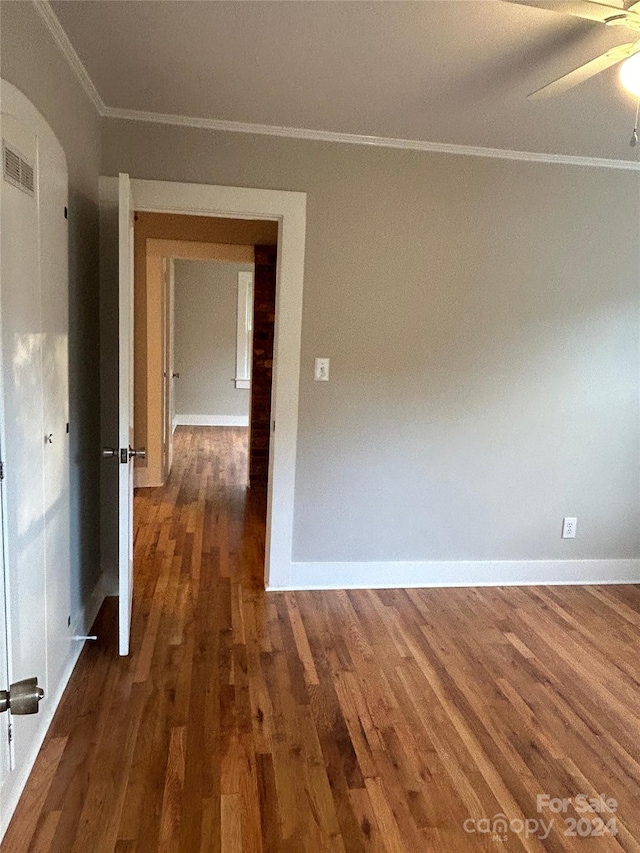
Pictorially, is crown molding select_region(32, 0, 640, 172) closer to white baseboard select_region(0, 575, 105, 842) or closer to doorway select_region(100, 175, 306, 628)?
doorway select_region(100, 175, 306, 628)

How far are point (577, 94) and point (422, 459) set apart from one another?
1760 millimetres

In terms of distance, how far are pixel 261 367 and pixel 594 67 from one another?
12.2ft

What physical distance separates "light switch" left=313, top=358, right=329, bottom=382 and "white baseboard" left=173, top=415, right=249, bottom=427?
5348 millimetres

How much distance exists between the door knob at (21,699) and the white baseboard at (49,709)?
70 centimetres

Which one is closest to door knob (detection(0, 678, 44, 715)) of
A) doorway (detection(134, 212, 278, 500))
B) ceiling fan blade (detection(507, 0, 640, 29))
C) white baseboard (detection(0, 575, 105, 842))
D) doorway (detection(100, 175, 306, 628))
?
white baseboard (detection(0, 575, 105, 842))

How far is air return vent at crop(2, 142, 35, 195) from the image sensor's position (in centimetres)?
139

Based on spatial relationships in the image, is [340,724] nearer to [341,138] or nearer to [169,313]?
[341,138]

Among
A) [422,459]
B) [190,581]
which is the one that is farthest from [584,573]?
[190,581]

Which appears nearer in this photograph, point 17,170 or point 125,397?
point 17,170

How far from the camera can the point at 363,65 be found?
200 centimetres

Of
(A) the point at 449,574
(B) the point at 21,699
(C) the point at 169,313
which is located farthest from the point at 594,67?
(C) the point at 169,313

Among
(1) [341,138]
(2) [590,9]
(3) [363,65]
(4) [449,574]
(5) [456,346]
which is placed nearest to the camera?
(2) [590,9]

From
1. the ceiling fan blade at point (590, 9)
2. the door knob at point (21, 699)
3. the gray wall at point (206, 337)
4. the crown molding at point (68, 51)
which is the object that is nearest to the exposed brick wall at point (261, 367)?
the crown molding at point (68, 51)

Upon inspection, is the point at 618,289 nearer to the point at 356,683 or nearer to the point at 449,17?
the point at 449,17
